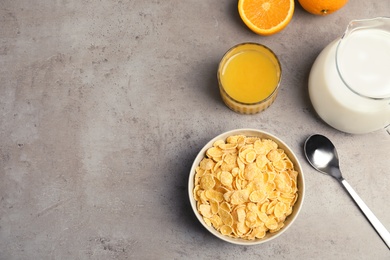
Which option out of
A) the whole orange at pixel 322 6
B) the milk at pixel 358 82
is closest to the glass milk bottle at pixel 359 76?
the milk at pixel 358 82

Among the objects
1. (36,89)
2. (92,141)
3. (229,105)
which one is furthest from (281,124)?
(36,89)

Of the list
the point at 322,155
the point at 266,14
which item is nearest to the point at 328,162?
the point at 322,155

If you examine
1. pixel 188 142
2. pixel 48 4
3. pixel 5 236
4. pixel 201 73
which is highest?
pixel 48 4

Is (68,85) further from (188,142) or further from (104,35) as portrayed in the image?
(188,142)

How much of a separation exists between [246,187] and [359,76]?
34cm

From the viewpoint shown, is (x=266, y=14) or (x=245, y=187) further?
(x=266, y=14)

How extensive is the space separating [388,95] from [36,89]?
88 cm

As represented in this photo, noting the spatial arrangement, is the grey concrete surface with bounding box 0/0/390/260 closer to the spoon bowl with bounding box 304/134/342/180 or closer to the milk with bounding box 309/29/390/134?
the spoon bowl with bounding box 304/134/342/180

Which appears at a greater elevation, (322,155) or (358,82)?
(358,82)

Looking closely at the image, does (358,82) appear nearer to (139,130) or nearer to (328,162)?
(328,162)

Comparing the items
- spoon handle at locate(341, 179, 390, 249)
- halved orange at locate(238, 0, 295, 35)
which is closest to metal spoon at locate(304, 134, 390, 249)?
spoon handle at locate(341, 179, 390, 249)

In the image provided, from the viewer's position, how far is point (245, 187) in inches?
47.7

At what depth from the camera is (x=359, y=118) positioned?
118 cm

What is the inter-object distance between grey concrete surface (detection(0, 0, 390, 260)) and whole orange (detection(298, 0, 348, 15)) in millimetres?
56
